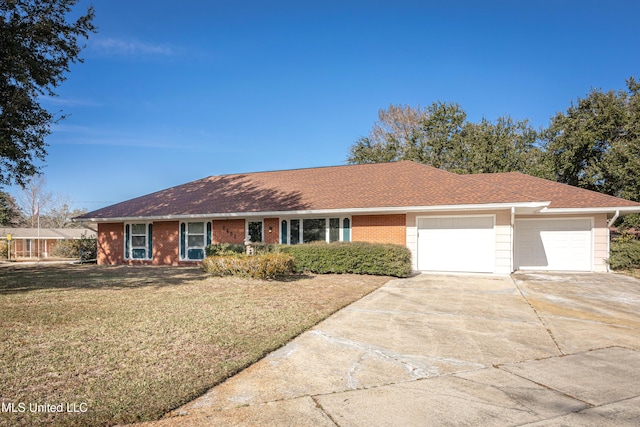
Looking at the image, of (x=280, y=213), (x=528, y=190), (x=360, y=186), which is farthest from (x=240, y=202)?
(x=528, y=190)

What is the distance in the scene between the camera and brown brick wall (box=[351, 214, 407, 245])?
14.7 meters

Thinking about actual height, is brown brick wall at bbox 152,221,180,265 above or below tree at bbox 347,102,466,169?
below

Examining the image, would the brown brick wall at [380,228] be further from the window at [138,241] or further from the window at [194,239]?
the window at [138,241]

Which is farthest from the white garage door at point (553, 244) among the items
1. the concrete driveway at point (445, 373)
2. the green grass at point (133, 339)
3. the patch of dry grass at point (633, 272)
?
the green grass at point (133, 339)

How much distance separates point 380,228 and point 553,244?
7.12 metres

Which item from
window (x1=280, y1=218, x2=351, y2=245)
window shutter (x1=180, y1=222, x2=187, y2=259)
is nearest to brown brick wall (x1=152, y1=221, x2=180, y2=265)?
window shutter (x1=180, y1=222, x2=187, y2=259)

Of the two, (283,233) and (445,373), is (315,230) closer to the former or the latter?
(283,233)

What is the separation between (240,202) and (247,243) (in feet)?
11.7

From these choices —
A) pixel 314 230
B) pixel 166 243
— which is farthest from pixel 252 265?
pixel 166 243

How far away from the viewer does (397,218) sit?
14.8m

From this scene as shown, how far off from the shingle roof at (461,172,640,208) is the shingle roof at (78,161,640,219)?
145 millimetres

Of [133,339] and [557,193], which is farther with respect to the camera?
[557,193]

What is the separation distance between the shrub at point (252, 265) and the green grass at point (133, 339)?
129 centimetres

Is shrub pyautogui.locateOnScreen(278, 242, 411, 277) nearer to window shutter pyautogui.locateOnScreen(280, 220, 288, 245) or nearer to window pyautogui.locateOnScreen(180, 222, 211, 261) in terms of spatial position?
window shutter pyautogui.locateOnScreen(280, 220, 288, 245)
